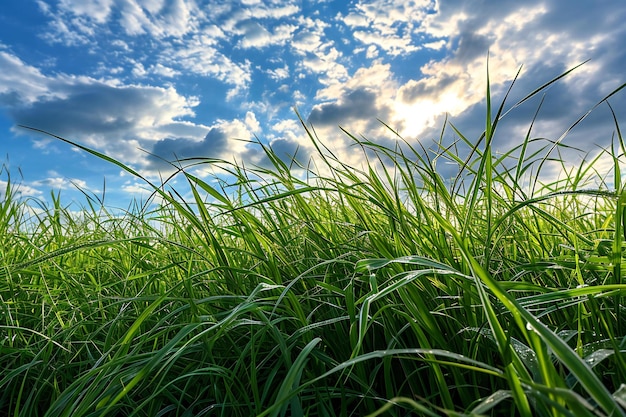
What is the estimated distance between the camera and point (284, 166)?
4.99ft

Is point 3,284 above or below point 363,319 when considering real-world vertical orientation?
above

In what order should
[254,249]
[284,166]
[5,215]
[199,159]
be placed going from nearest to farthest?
1. [199,159]
2. [254,249]
3. [284,166]
4. [5,215]

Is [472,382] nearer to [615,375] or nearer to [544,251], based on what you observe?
[615,375]

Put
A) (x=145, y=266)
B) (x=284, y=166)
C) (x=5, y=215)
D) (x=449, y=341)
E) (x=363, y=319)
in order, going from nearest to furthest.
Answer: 1. (x=363, y=319)
2. (x=449, y=341)
3. (x=284, y=166)
4. (x=145, y=266)
5. (x=5, y=215)

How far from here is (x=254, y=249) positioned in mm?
1413

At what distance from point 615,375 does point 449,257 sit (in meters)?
0.38

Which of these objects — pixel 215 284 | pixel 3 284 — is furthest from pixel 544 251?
pixel 3 284

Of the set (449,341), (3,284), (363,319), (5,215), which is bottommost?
(449,341)

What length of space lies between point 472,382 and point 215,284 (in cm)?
82

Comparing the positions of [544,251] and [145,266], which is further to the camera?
[145,266]

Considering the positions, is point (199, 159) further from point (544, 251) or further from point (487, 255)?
point (544, 251)

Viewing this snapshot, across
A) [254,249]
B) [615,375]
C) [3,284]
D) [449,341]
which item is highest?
[3,284]

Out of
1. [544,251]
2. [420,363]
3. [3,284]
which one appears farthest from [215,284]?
[3,284]

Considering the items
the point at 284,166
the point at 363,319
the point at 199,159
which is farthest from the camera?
the point at 284,166
